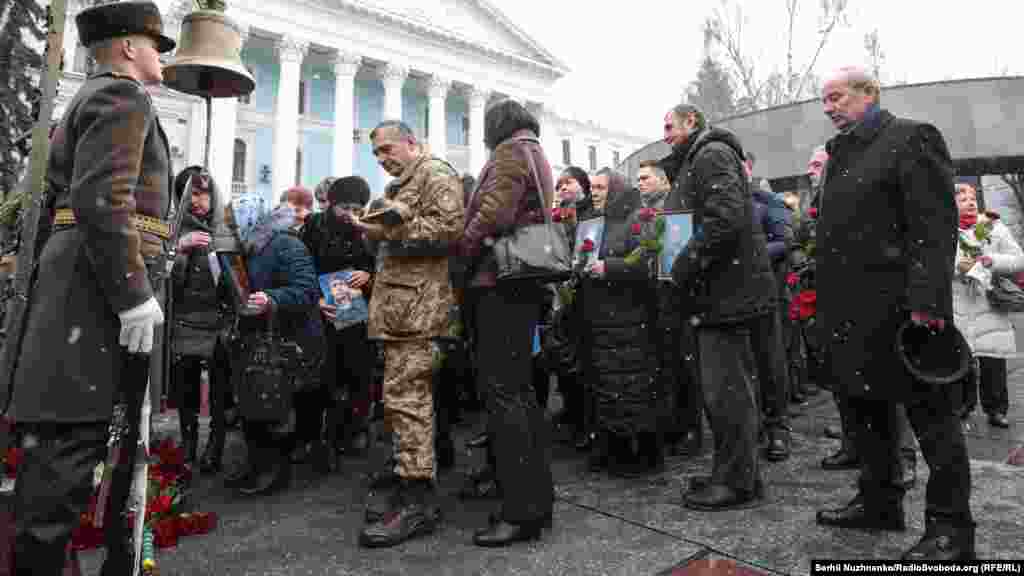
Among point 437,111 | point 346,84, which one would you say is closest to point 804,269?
point 346,84

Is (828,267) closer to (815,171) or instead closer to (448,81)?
(815,171)

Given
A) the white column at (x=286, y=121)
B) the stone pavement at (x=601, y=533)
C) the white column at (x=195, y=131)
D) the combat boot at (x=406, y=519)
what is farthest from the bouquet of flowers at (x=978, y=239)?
the white column at (x=195, y=131)

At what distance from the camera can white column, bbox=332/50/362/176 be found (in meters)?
32.3

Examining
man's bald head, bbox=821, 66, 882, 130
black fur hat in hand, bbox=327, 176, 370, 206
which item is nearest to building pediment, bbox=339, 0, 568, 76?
black fur hat in hand, bbox=327, 176, 370, 206

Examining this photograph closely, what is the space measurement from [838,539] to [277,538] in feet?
8.94

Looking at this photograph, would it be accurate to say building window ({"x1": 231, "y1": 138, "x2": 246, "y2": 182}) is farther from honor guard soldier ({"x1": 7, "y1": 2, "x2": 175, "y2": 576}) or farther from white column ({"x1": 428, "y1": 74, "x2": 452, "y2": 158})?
honor guard soldier ({"x1": 7, "y1": 2, "x2": 175, "y2": 576})

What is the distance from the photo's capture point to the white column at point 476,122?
38.8 metres

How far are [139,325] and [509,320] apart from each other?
155cm

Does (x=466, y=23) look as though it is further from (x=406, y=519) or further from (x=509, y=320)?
(x=406, y=519)

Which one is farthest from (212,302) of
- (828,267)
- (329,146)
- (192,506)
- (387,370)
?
(329,146)

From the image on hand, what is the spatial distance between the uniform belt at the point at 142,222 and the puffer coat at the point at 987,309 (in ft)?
19.0

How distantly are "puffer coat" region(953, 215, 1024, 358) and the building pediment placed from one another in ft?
113

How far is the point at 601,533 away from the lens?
9.51ft

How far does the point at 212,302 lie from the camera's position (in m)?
4.33
